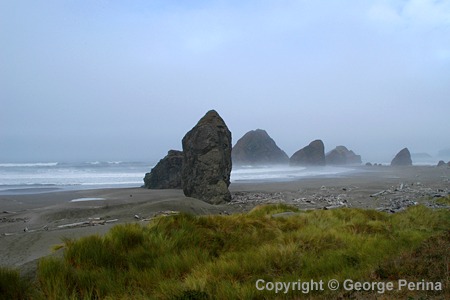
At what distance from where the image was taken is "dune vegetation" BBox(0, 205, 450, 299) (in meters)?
3.77

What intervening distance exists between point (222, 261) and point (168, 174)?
22.9 metres

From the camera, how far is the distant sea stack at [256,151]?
89.7 meters

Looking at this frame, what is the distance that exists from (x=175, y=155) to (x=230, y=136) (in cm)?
767

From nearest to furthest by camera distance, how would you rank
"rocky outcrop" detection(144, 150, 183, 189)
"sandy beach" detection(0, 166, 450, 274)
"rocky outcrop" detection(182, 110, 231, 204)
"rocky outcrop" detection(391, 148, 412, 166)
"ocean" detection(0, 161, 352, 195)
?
"sandy beach" detection(0, 166, 450, 274), "rocky outcrop" detection(182, 110, 231, 204), "rocky outcrop" detection(144, 150, 183, 189), "ocean" detection(0, 161, 352, 195), "rocky outcrop" detection(391, 148, 412, 166)

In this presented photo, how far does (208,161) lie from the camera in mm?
19500

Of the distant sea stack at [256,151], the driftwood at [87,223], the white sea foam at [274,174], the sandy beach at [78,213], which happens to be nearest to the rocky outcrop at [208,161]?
the sandy beach at [78,213]

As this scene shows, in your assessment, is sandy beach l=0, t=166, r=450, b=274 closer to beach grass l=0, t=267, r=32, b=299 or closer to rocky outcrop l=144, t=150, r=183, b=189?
beach grass l=0, t=267, r=32, b=299

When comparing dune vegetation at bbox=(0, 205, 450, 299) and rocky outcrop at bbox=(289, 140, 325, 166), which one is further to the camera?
rocky outcrop at bbox=(289, 140, 325, 166)

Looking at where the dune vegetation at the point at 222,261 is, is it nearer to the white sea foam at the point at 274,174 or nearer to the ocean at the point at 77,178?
the ocean at the point at 77,178

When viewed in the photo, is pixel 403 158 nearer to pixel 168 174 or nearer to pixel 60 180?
pixel 168 174

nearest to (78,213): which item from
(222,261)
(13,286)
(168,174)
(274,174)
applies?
(13,286)

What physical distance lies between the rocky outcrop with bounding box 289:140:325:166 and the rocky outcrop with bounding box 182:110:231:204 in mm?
63533

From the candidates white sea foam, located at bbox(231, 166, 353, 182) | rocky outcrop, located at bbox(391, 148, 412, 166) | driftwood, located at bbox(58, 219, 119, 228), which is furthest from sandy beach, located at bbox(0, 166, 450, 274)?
rocky outcrop, located at bbox(391, 148, 412, 166)

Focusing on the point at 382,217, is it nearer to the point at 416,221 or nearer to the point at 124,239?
the point at 416,221
